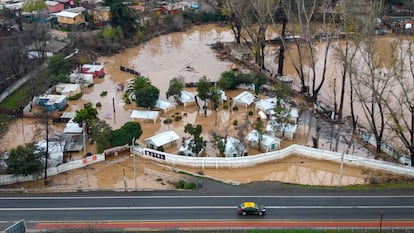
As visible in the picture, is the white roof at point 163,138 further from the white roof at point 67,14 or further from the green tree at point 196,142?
the white roof at point 67,14

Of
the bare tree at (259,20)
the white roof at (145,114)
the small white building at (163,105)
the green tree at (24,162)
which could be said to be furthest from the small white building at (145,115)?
the bare tree at (259,20)

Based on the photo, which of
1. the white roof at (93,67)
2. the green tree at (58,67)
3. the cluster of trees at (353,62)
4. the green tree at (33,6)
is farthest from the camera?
the green tree at (33,6)

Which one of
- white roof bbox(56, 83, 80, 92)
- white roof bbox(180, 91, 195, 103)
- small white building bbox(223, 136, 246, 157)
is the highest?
white roof bbox(56, 83, 80, 92)

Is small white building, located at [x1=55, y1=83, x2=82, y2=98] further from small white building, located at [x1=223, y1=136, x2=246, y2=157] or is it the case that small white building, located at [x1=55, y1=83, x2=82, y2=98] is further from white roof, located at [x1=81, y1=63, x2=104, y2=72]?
small white building, located at [x1=223, y1=136, x2=246, y2=157]

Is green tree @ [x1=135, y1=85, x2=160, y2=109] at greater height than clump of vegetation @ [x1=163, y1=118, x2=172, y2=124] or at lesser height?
greater

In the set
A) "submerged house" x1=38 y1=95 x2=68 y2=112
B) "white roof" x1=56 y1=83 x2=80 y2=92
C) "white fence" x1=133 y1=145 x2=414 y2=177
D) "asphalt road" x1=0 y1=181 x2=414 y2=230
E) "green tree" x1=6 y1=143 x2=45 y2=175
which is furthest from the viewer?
"white roof" x1=56 y1=83 x2=80 y2=92

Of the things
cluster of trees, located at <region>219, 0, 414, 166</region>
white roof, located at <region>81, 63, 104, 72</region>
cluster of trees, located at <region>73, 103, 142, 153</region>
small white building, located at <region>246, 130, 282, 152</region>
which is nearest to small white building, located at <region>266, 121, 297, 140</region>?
small white building, located at <region>246, 130, 282, 152</region>

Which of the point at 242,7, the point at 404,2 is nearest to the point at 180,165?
the point at 242,7
